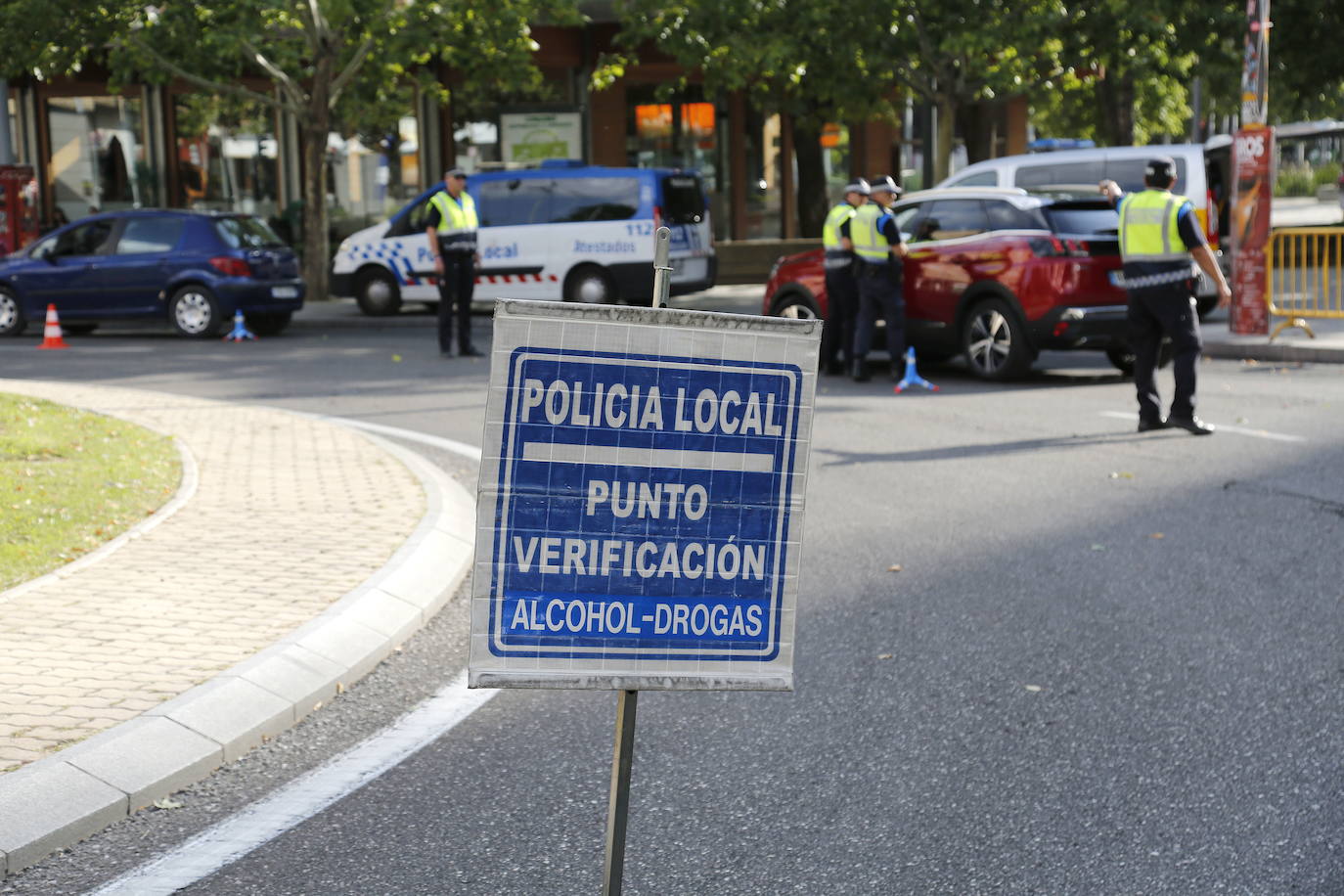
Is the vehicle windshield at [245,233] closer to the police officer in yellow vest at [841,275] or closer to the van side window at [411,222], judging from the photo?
the van side window at [411,222]

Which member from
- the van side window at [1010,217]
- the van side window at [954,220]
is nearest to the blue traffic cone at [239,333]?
the van side window at [954,220]

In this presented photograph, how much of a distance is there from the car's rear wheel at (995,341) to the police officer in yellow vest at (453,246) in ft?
16.7

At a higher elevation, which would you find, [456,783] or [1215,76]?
[1215,76]

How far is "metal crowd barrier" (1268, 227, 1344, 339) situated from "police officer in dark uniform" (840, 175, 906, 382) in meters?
4.62

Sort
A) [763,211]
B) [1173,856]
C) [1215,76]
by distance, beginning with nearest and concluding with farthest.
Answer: [1173,856] < [1215,76] < [763,211]

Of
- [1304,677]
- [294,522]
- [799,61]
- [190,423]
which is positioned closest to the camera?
[1304,677]

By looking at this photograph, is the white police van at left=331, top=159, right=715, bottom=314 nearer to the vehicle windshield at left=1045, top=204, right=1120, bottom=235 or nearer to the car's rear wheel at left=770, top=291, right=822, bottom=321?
the car's rear wheel at left=770, top=291, right=822, bottom=321

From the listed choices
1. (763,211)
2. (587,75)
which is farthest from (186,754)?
(763,211)

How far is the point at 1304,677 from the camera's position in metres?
5.61

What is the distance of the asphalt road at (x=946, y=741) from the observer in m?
4.07

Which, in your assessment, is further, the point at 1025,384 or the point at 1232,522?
the point at 1025,384

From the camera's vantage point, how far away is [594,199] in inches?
861

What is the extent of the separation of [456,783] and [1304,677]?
2.89 metres

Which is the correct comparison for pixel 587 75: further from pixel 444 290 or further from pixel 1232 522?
pixel 1232 522
